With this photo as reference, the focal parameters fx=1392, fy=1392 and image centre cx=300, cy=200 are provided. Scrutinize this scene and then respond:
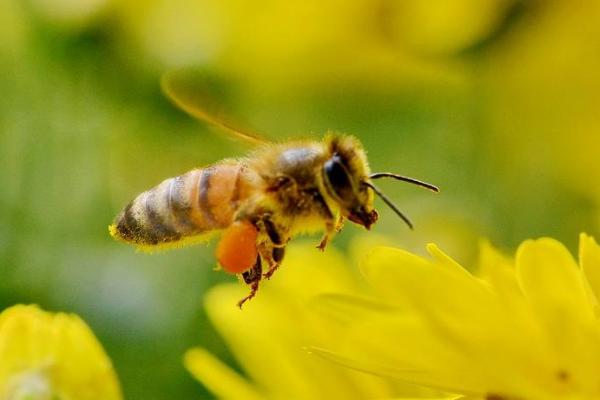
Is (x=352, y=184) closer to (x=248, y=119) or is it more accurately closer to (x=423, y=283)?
(x=423, y=283)

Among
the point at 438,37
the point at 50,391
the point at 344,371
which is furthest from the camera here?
the point at 438,37

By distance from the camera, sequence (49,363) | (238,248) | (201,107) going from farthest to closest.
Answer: (201,107), (238,248), (49,363)

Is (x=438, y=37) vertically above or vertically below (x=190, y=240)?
above

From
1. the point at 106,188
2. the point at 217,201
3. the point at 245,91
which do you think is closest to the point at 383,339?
the point at 217,201

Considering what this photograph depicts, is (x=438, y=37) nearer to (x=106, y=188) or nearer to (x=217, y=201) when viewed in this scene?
(x=106, y=188)

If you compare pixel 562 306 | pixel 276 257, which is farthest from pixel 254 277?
pixel 562 306

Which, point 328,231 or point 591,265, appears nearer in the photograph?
point 591,265
